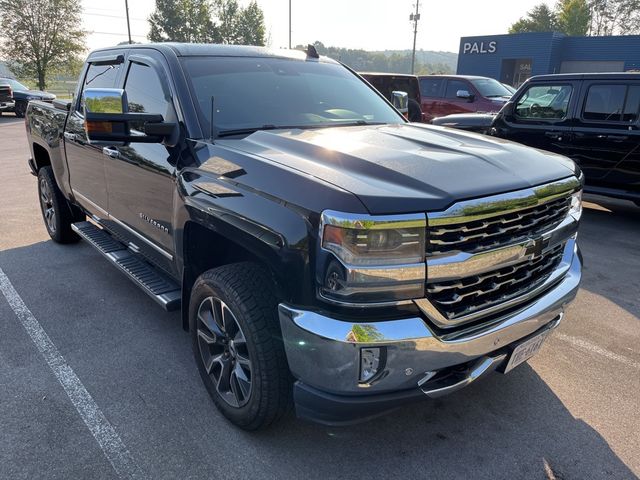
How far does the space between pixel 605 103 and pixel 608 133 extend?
1.42 feet

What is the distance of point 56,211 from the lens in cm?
540

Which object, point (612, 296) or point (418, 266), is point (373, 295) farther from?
point (612, 296)

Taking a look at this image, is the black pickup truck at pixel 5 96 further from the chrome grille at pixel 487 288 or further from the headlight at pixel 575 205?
the chrome grille at pixel 487 288

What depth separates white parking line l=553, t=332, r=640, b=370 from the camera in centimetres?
339

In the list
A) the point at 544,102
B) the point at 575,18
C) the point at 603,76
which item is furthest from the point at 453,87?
the point at 575,18

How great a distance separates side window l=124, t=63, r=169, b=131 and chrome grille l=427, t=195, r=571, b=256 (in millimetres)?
1966

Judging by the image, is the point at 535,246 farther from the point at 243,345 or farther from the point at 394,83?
the point at 394,83

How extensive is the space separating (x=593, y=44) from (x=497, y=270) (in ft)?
128

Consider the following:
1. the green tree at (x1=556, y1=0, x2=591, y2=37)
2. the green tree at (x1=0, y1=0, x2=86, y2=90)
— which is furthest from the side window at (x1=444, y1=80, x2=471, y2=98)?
the green tree at (x1=556, y1=0, x2=591, y2=37)

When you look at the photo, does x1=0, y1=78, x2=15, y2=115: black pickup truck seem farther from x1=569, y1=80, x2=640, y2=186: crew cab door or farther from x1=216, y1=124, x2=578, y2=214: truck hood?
x1=216, y1=124, x2=578, y2=214: truck hood

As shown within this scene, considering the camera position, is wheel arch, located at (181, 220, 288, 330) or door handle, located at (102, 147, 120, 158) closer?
wheel arch, located at (181, 220, 288, 330)

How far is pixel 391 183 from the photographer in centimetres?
214

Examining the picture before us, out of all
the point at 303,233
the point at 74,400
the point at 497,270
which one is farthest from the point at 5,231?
the point at 497,270

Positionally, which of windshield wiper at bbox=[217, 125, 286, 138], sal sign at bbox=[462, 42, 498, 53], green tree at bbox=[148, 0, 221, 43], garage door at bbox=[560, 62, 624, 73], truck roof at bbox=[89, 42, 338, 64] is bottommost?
windshield wiper at bbox=[217, 125, 286, 138]
